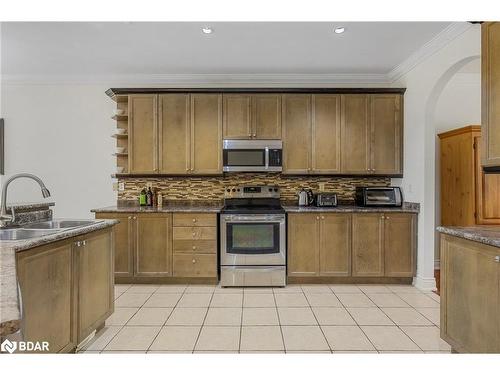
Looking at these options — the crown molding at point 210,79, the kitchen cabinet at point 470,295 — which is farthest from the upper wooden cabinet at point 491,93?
the crown molding at point 210,79

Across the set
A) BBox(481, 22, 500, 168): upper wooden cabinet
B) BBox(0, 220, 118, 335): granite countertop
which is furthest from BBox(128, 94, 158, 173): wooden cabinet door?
BBox(481, 22, 500, 168): upper wooden cabinet

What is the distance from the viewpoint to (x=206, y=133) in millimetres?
4031

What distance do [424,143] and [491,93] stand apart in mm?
1551

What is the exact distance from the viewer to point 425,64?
357 cm

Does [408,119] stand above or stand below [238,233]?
above

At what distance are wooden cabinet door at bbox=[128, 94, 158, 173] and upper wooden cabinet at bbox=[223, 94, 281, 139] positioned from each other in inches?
35.5

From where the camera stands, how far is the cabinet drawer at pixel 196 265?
3746mm

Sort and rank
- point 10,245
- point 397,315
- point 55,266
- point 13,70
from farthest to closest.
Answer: point 13,70 → point 397,315 → point 55,266 → point 10,245

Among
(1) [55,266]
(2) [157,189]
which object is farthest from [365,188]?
(1) [55,266]

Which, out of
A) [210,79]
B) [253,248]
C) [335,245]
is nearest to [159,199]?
[253,248]

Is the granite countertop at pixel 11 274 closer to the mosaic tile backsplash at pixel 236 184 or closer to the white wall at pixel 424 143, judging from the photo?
the mosaic tile backsplash at pixel 236 184

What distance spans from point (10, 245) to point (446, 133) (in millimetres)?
4658

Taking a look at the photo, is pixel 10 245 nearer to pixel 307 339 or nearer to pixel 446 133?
pixel 307 339

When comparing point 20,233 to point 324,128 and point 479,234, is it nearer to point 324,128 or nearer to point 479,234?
point 479,234
